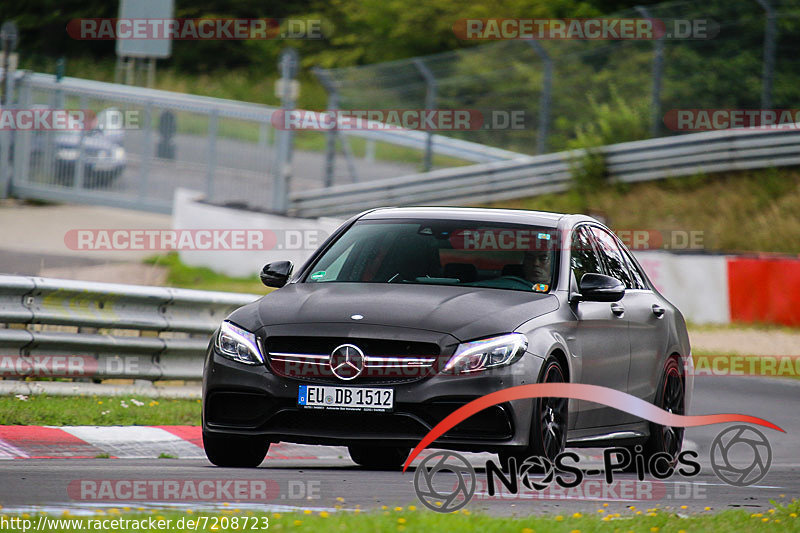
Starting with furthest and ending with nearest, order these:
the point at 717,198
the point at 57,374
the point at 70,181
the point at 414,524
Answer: the point at 70,181
the point at 717,198
the point at 57,374
the point at 414,524

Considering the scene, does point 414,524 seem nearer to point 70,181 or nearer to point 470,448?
point 470,448

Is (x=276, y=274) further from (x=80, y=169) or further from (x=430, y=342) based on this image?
(x=80, y=169)

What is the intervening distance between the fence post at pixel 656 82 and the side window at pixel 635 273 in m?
13.6

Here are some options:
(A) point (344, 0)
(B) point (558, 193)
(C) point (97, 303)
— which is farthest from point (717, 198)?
(A) point (344, 0)

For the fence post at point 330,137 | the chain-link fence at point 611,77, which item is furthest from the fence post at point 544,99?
the fence post at point 330,137

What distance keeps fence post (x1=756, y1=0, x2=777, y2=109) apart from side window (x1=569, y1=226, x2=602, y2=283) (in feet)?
47.2

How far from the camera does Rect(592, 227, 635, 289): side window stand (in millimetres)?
9539

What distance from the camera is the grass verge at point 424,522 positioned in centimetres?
553

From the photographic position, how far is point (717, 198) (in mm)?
24031

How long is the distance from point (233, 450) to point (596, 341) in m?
2.19

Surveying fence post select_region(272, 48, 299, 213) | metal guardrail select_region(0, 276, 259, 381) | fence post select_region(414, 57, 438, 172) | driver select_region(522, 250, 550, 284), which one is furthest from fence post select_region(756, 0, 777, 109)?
driver select_region(522, 250, 550, 284)

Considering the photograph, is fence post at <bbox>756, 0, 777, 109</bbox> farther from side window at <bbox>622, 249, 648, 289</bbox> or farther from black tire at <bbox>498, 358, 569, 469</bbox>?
black tire at <bbox>498, 358, 569, 469</bbox>

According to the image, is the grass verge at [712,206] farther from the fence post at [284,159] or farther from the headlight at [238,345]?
the headlight at [238,345]

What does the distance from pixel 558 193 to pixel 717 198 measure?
2.64 meters
